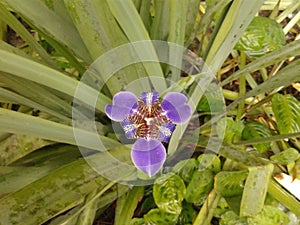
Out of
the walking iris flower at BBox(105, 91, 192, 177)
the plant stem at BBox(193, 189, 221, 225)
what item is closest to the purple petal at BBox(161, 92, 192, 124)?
the walking iris flower at BBox(105, 91, 192, 177)

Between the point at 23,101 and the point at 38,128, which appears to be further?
the point at 23,101

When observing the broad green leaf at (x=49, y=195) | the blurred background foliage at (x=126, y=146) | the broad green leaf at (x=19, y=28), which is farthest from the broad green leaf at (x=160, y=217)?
the broad green leaf at (x=19, y=28)

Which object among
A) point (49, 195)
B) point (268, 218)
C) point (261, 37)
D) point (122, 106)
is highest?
point (261, 37)

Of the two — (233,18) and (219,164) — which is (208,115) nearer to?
(219,164)

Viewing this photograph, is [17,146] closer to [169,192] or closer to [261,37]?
[169,192]

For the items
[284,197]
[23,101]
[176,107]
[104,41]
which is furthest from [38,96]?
[284,197]

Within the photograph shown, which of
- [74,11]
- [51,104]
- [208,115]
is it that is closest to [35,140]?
[51,104]
